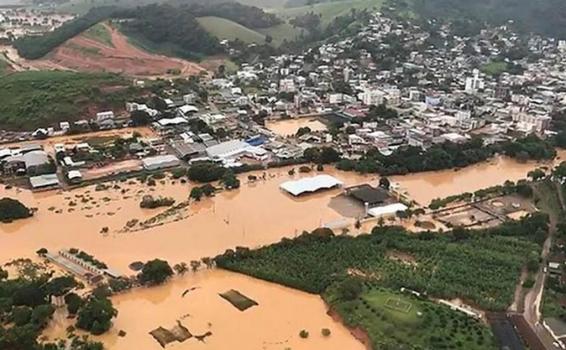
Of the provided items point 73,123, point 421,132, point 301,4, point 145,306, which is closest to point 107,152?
point 73,123

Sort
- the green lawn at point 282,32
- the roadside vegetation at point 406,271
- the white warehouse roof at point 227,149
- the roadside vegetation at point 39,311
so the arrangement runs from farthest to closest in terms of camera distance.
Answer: the green lawn at point 282,32, the white warehouse roof at point 227,149, the roadside vegetation at point 406,271, the roadside vegetation at point 39,311

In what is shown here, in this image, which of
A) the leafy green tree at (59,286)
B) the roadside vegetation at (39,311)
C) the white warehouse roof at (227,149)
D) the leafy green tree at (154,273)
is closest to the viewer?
the roadside vegetation at (39,311)

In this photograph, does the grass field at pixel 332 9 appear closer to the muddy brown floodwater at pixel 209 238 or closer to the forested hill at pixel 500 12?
the forested hill at pixel 500 12

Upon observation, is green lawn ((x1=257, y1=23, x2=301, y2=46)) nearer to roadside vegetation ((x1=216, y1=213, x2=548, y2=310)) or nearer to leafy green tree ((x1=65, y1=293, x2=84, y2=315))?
roadside vegetation ((x1=216, y1=213, x2=548, y2=310))

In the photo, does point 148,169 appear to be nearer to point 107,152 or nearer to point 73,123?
point 107,152

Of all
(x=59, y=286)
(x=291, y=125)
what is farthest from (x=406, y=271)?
(x=291, y=125)

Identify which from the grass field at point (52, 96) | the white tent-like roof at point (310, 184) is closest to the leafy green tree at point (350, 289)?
the white tent-like roof at point (310, 184)
